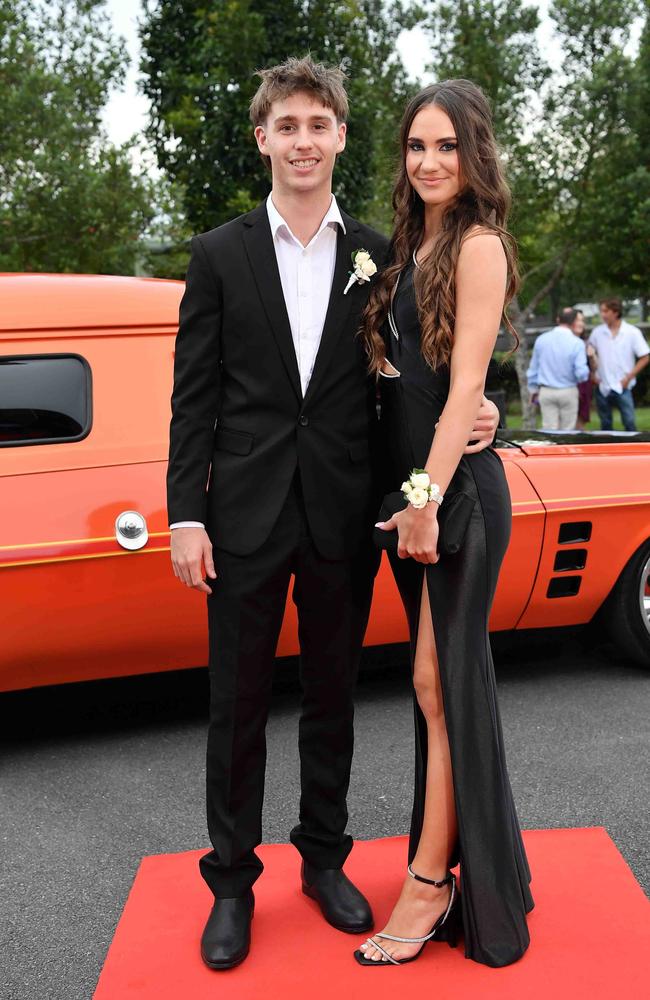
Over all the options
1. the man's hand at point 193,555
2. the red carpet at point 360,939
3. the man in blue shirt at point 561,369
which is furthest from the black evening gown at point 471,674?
the man in blue shirt at point 561,369

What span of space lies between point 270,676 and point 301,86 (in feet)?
4.70

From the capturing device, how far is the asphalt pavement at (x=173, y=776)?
2.96 meters

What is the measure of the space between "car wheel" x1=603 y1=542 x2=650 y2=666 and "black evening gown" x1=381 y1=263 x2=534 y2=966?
2.27 metres

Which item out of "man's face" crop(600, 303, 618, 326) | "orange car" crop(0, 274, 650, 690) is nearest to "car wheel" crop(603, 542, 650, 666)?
"orange car" crop(0, 274, 650, 690)

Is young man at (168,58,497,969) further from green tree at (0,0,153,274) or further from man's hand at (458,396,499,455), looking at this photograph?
green tree at (0,0,153,274)

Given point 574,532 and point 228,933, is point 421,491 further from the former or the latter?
point 574,532

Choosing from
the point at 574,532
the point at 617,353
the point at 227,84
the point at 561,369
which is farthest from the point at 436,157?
the point at 617,353

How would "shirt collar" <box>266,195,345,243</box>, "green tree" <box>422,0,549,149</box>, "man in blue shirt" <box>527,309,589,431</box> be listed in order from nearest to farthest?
1. "shirt collar" <box>266,195,345,243</box>
2. "man in blue shirt" <box>527,309,589,431</box>
3. "green tree" <box>422,0,549,149</box>

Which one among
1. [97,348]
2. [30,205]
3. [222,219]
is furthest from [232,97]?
[97,348]

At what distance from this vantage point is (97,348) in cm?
392

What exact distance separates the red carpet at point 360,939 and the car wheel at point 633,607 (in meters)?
1.66

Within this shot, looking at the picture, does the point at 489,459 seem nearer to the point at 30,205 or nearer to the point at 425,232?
the point at 425,232

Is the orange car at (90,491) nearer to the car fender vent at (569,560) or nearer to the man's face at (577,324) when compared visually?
the car fender vent at (569,560)

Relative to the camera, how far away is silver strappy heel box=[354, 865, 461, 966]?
2.50 m
